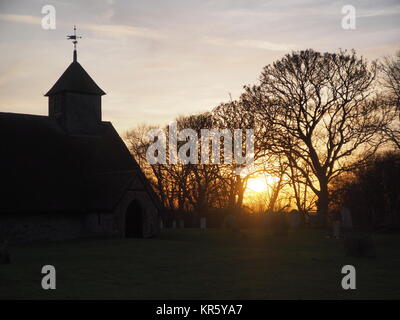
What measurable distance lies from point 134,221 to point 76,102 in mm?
9696

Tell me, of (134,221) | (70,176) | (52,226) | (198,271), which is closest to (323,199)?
(134,221)

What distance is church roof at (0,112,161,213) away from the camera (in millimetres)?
34531

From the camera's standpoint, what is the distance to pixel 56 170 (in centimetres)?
3697

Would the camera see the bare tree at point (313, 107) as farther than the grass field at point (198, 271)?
Yes

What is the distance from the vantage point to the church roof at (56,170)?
113 feet

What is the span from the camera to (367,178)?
56.4m

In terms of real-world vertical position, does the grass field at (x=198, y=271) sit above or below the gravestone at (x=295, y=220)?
below

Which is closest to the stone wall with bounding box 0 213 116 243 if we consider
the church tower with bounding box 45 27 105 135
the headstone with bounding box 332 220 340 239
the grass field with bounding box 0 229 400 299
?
the grass field with bounding box 0 229 400 299

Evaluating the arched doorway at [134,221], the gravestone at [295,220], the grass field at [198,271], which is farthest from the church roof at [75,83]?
the gravestone at [295,220]

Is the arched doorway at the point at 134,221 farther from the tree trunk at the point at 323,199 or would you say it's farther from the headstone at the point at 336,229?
the tree trunk at the point at 323,199
